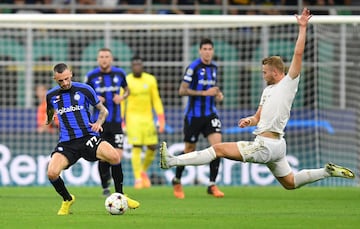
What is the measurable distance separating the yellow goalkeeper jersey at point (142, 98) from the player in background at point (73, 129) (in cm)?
660

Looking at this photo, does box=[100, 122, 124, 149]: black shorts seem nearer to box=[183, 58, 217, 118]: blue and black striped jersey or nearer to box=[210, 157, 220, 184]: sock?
box=[183, 58, 217, 118]: blue and black striped jersey

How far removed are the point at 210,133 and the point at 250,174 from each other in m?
4.41

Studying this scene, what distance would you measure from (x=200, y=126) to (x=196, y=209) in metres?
3.43

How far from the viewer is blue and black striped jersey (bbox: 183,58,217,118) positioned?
1595 cm

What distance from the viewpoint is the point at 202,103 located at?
16.1 m

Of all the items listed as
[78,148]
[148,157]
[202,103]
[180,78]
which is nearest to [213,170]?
[202,103]

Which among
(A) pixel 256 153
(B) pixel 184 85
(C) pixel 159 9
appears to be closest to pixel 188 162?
(A) pixel 256 153

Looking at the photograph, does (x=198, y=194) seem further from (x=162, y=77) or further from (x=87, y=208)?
(x=162, y=77)

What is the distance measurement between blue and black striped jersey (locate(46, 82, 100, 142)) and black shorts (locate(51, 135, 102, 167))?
61 millimetres

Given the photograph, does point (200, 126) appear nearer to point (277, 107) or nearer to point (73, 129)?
point (277, 107)

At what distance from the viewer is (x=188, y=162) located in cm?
1193

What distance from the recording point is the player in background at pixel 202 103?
15.8m

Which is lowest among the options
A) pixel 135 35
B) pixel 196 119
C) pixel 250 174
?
pixel 250 174

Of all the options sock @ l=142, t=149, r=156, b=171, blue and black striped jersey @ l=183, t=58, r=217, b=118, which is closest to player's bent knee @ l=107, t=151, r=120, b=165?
blue and black striped jersey @ l=183, t=58, r=217, b=118
